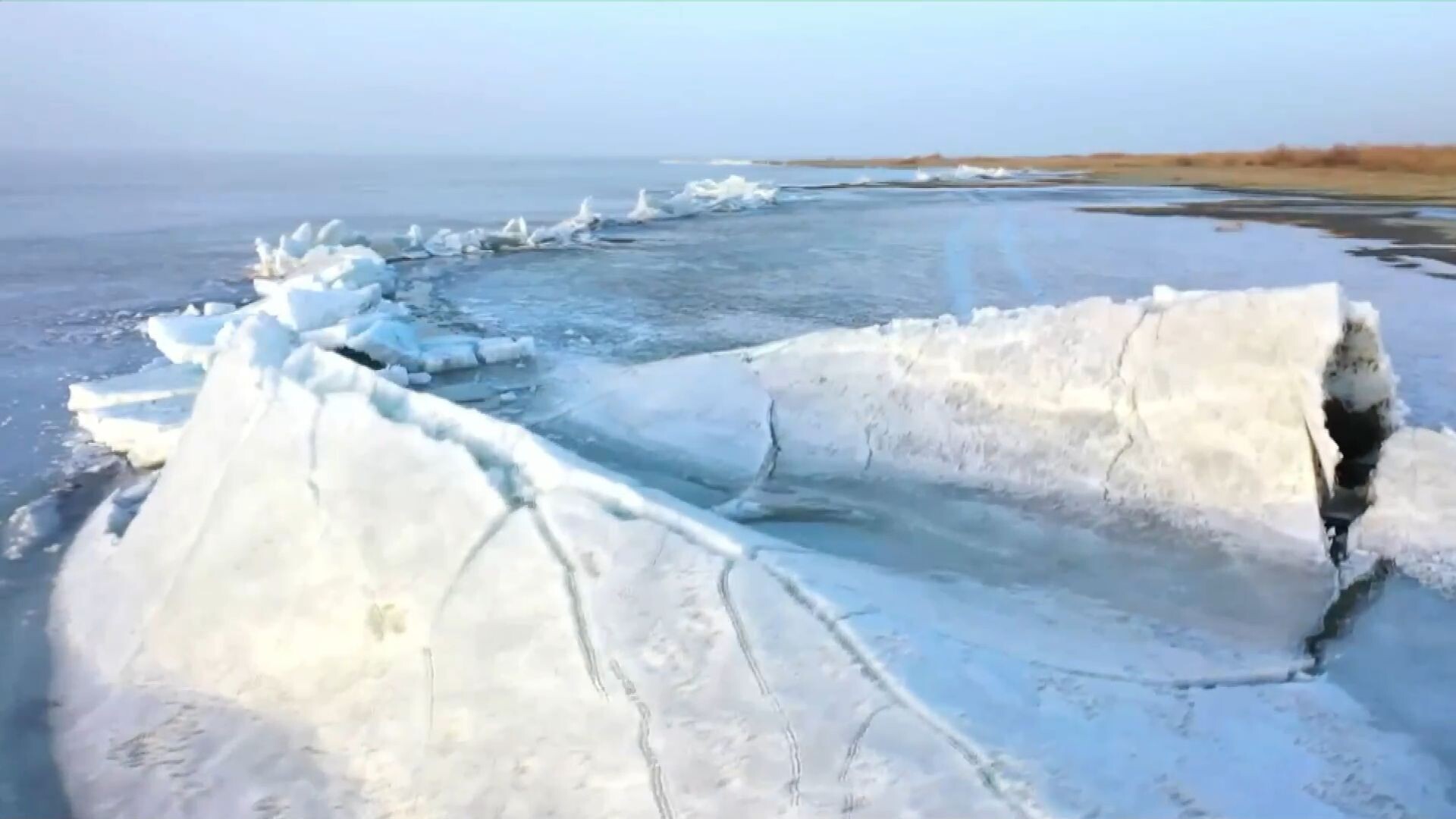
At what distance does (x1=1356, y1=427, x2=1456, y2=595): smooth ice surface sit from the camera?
121 inches

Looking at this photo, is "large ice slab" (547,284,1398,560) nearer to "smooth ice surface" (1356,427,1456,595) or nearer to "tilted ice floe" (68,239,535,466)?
"smooth ice surface" (1356,427,1456,595)

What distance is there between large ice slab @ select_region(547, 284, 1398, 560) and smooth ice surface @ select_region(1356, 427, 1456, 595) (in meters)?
0.18

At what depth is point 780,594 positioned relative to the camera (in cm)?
227

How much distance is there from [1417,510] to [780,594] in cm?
233

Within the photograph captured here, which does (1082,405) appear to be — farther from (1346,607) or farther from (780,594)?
(780,594)

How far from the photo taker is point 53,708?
2.58 metres

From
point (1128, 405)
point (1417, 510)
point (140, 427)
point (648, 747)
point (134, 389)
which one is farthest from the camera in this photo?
point (134, 389)

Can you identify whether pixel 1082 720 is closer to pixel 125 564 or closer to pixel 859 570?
pixel 859 570

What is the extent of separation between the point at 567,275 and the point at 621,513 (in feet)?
26.7

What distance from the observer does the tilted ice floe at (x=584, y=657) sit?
195 cm

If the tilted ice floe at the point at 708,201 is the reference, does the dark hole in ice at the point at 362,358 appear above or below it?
below

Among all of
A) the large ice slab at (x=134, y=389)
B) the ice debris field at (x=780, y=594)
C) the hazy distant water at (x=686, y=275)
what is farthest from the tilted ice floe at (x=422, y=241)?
the ice debris field at (x=780, y=594)

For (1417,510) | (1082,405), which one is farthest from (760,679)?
(1417,510)

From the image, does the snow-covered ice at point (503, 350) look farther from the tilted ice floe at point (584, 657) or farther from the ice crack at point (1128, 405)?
the ice crack at point (1128, 405)
